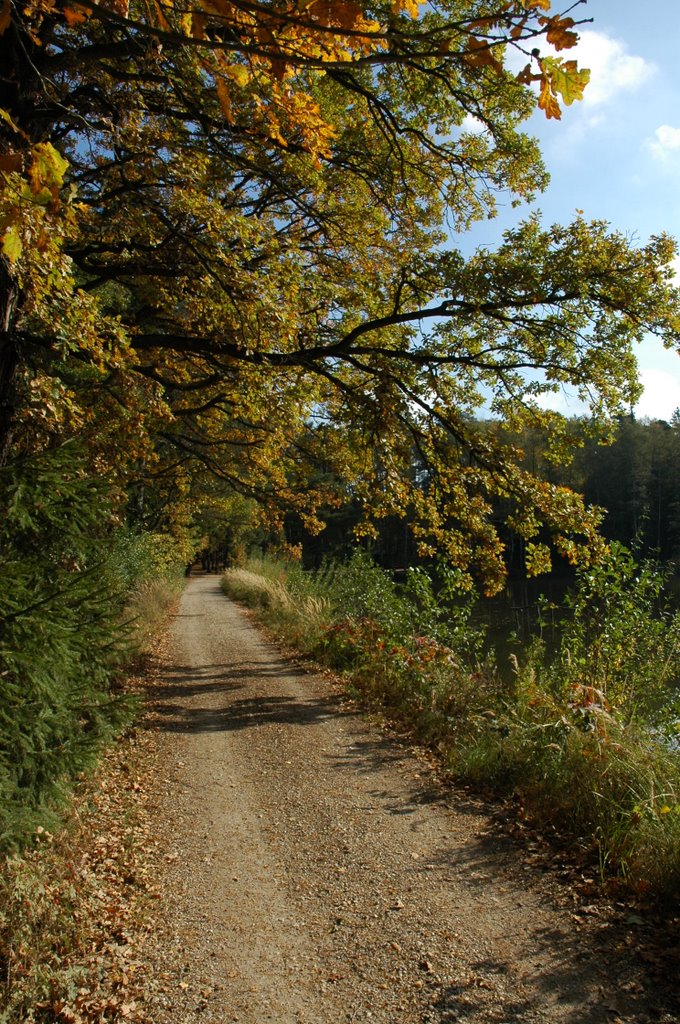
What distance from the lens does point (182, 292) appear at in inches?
277

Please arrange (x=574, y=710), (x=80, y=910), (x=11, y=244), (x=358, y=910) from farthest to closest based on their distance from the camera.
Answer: (x=574, y=710)
(x=358, y=910)
(x=80, y=910)
(x=11, y=244)

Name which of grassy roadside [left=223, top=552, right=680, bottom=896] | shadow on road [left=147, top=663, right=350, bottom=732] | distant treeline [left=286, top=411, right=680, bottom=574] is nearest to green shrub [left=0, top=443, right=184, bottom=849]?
shadow on road [left=147, top=663, right=350, bottom=732]

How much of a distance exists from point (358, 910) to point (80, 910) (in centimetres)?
170

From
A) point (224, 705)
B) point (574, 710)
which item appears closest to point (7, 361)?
point (224, 705)

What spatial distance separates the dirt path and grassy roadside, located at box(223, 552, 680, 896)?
0.49 m

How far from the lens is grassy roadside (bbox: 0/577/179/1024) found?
10.6ft

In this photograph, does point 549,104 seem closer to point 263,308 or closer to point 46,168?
point 46,168

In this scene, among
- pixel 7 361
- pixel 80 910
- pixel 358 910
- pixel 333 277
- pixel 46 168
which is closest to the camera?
pixel 46 168

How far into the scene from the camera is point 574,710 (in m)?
5.83

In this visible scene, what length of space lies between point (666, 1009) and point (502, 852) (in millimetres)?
1708

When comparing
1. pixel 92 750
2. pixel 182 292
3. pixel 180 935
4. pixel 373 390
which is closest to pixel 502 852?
pixel 180 935

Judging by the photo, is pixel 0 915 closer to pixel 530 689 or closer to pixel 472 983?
pixel 472 983

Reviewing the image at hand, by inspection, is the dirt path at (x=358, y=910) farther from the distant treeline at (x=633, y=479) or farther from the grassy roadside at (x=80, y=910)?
the distant treeline at (x=633, y=479)

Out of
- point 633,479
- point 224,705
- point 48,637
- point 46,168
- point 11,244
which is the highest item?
point 633,479
